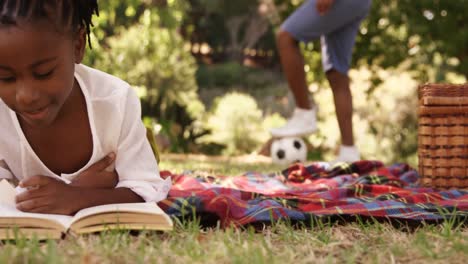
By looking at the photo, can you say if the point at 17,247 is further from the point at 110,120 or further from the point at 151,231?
the point at 110,120

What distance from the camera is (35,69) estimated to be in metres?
1.59

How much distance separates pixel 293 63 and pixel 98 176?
236 cm

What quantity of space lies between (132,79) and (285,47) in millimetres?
3906

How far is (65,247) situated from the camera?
1420 millimetres

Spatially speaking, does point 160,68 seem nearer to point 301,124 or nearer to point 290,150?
point 290,150

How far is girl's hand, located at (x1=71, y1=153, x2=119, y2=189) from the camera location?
1898 millimetres

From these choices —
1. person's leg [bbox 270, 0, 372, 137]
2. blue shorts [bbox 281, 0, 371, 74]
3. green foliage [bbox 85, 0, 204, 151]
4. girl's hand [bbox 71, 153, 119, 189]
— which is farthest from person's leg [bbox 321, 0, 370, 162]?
green foliage [bbox 85, 0, 204, 151]

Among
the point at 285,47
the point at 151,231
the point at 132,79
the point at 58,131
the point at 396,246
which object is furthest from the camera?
the point at 132,79

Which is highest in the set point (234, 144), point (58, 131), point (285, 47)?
point (285, 47)

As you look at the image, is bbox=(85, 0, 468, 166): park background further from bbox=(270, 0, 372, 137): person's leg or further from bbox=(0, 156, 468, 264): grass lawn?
bbox=(0, 156, 468, 264): grass lawn

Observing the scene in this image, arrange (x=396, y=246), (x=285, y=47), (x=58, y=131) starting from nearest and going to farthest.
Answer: (x=396, y=246) → (x=58, y=131) → (x=285, y=47)

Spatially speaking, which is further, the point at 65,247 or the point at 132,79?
the point at 132,79

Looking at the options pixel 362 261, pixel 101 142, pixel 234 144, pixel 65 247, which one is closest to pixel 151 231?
pixel 65 247

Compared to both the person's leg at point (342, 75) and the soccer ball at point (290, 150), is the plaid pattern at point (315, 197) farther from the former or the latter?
the soccer ball at point (290, 150)
